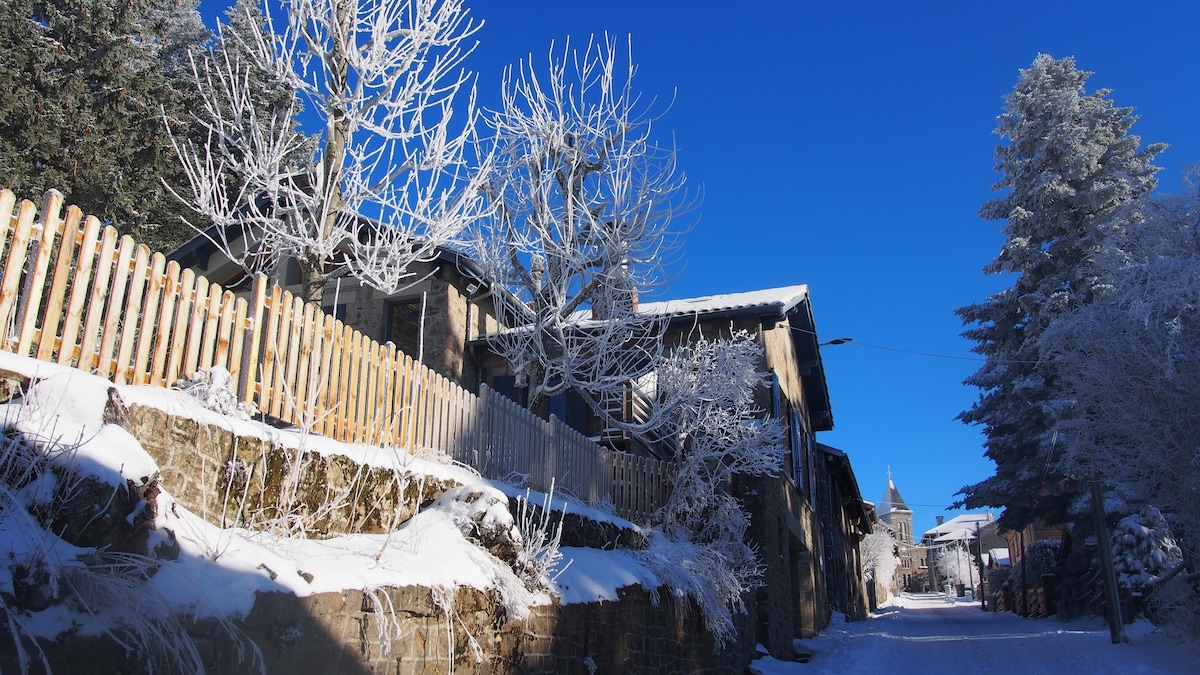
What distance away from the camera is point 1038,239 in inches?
864

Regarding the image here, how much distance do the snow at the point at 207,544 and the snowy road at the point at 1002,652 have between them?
26.6 ft

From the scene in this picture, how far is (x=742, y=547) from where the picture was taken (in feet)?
40.5

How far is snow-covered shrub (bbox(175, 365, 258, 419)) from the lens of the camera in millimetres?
5105

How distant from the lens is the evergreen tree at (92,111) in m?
17.0

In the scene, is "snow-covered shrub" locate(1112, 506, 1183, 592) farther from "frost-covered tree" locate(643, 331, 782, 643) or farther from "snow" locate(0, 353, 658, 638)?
"snow" locate(0, 353, 658, 638)

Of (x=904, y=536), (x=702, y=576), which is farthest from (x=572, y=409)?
(x=904, y=536)

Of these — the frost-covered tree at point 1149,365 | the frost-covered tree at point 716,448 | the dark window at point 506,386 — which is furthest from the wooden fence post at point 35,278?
the dark window at point 506,386

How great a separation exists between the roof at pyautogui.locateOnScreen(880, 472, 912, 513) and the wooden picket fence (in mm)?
117586

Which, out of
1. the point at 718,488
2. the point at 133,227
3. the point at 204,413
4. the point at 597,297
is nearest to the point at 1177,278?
the point at 718,488

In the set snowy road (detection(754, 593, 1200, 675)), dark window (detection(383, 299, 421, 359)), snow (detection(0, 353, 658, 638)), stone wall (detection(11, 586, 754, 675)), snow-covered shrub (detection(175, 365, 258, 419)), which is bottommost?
snowy road (detection(754, 593, 1200, 675))

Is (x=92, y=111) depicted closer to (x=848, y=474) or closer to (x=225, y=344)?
(x=225, y=344)

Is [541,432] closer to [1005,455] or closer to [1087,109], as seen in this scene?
[1005,455]

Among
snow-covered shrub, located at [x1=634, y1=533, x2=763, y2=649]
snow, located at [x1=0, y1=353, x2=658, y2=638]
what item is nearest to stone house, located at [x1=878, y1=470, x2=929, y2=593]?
snow-covered shrub, located at [x1=634, y1=533, x2=763, y2=649]

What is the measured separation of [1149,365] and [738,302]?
23.4 ft
